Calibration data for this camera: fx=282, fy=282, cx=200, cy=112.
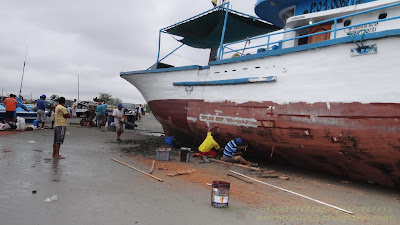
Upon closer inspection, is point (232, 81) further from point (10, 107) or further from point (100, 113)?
point (100, 113)

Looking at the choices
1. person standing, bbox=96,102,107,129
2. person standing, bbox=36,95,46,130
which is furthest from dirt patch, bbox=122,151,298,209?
person standing, bbox=96,102,107,129

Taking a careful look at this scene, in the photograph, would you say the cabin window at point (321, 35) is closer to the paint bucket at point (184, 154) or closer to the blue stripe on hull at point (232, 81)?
the blue stripe on hull at point (232, 81)

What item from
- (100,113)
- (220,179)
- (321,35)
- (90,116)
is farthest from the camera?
(90,116)

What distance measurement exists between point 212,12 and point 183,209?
7327 millimetres

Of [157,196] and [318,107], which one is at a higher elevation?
[318,107]

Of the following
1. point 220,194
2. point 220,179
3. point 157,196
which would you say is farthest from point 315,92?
point 157,196

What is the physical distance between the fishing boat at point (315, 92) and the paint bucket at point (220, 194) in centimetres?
321

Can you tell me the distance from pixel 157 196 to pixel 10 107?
1001cm

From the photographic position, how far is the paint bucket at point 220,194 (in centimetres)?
412

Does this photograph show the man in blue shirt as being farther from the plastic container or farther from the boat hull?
the plastic container

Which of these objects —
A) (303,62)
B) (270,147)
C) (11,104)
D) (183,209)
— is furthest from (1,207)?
(11,104)

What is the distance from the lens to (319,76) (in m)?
6.40

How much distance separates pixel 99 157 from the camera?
24.8 ft

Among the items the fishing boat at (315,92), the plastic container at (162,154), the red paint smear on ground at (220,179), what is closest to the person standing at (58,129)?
the red paint smear on ground at (220,179)
